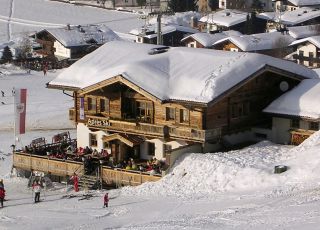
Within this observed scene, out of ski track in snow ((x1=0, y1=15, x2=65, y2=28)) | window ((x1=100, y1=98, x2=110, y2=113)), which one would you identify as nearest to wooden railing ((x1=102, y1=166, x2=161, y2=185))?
window ((x1=100, y1=98, x2=110, y2=113))

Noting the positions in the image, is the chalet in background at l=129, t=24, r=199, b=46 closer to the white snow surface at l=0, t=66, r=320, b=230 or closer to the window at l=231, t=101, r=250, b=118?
the window at l=231, t=101, r=250, b=118

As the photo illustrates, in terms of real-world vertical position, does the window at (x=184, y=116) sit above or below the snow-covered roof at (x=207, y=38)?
above

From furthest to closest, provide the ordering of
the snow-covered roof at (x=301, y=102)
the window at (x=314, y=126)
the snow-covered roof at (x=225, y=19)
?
the snow-covered roof at (x=225, y=19) → the window at (x=314, y=126) → the snow-covered roof at (x=301, y=102)

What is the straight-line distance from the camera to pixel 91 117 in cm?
3875

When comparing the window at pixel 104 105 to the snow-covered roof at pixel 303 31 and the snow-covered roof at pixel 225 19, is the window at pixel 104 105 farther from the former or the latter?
the snow-covered roof at pixel 225 19

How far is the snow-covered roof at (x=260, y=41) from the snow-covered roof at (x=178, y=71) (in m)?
39.9

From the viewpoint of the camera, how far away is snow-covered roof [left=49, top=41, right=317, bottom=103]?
115ft

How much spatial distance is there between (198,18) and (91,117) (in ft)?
263

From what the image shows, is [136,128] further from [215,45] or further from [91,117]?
[215,45]

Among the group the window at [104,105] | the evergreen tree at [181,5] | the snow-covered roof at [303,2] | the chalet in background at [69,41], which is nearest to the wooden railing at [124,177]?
the window at [104,105]

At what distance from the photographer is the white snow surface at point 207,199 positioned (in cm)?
2573

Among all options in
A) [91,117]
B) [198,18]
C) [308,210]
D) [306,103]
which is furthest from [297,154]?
[198,18]

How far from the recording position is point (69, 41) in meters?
90.3

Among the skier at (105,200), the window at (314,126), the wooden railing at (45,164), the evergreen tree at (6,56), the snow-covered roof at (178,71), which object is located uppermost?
the snow-covered roof at (178,71)
